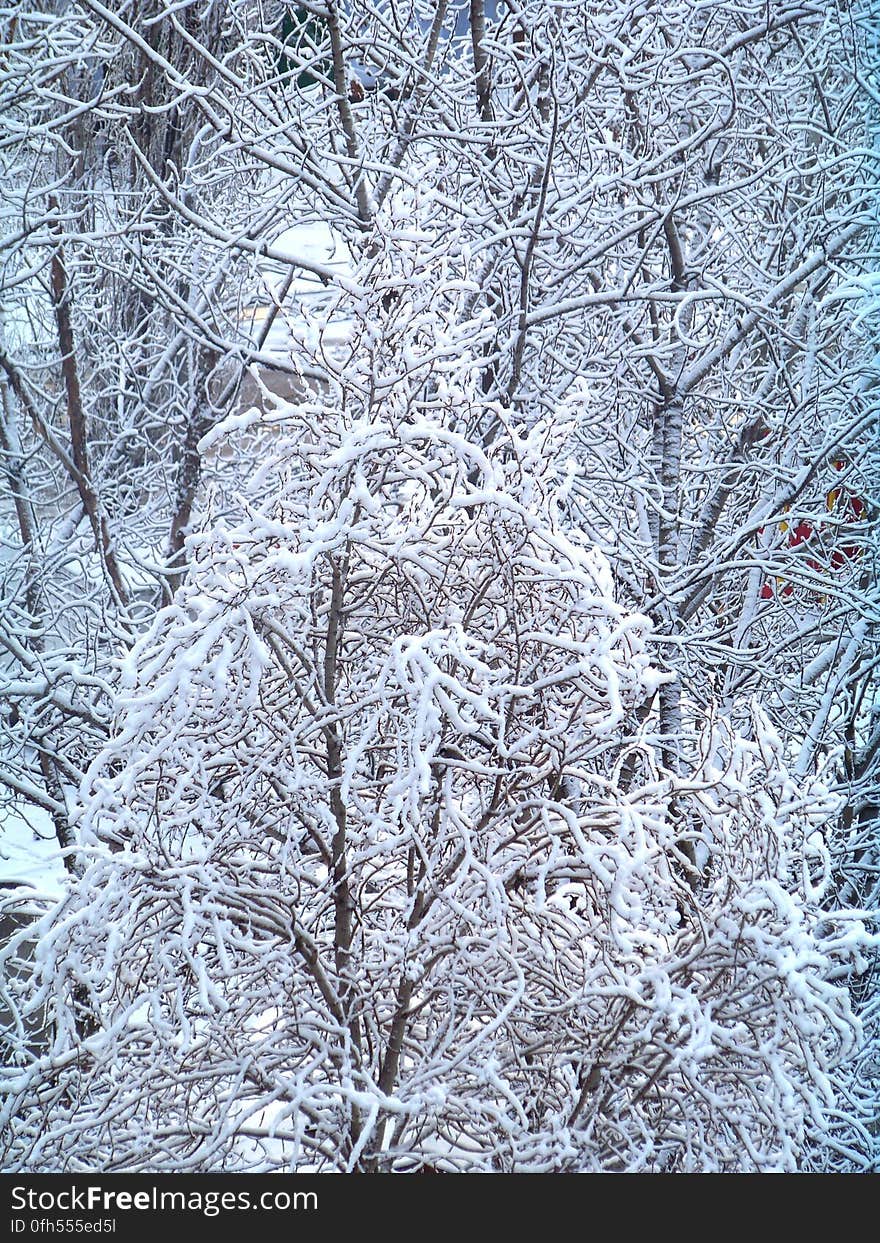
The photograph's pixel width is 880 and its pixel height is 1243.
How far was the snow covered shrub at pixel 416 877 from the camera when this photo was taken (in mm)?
2527

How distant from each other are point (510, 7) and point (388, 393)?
313 cm

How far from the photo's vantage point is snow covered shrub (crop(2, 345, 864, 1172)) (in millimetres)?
2527

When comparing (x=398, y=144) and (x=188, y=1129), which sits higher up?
(x=398, y=144)

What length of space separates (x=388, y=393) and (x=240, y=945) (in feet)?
4.06

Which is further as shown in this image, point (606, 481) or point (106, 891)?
point (606, 481)

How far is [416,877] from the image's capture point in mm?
2926

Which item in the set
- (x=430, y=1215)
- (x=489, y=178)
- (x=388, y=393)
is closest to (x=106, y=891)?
(x=430, y=1215)

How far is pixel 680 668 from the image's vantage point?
4.98 meters

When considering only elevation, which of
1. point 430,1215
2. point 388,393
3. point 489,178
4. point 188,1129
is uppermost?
point 489,178

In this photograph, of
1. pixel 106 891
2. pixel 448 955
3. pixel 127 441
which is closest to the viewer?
pixel 106 891

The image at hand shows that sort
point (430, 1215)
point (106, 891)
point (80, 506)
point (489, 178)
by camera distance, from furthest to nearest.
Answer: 1. point (80, 506)
2. point (489, 178)
3. point (430, 1215)
4. point (106, 891)

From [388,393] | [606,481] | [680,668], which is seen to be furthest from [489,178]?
[388,393]

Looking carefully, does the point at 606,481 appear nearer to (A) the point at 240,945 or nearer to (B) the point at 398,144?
(B) the point at 398,144

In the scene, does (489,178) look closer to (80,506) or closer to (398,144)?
(398,144)
